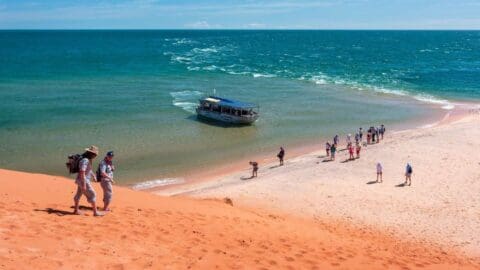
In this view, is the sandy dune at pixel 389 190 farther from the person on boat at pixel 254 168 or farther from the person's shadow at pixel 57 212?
the person's shadow at pixel 57 212

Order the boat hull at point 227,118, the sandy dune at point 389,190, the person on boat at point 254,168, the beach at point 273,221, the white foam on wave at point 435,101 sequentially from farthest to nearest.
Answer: the white foam on wave at point 435,101
the boat hull at point 227,118
the person on boat at point 254,168
the sandy dune at point 389,190
the beach at point 273,221

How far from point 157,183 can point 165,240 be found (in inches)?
569

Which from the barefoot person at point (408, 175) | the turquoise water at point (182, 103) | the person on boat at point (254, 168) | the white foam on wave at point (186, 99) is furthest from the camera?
the white foam on wave at point (186, 99)

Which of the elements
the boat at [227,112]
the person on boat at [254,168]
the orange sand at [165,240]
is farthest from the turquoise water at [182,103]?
the orange sand at [165,240]

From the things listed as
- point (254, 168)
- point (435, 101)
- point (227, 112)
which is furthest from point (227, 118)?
point (435, 101)

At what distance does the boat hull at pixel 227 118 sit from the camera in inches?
1565

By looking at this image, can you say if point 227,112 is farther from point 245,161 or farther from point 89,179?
point 89,179

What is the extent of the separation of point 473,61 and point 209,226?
9538 centimetres

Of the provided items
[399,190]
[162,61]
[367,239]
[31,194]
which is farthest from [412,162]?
[162,61]

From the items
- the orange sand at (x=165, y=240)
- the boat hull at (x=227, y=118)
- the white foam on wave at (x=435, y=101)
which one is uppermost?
the orange sand at (x=165, y=240)

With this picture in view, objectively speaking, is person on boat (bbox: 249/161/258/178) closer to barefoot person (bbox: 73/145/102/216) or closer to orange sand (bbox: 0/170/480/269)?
orange sand (bbox: 0/170/480/269)

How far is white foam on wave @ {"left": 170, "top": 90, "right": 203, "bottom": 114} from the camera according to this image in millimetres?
46562

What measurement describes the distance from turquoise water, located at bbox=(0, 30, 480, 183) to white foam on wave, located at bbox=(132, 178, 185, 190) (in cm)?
106

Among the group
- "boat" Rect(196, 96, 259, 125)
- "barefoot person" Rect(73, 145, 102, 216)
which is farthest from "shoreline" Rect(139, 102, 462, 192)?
"barefoot person" Rect(73, 145, 102, 216)
